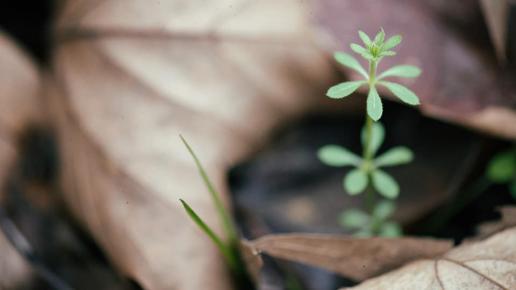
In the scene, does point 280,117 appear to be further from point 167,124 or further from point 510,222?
point 510,222

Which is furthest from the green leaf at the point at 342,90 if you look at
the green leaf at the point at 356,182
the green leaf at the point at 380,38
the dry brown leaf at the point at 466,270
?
the dry brown leaf at the point at 466,270

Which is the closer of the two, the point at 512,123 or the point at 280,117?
the point at 512,123

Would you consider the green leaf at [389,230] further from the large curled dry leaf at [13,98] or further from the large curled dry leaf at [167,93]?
the large curled dry leaf at [13,98]

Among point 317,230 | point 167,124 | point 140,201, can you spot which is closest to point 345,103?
point 317,230

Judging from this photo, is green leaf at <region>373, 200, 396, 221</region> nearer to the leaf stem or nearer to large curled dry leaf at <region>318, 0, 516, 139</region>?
the leaf stem

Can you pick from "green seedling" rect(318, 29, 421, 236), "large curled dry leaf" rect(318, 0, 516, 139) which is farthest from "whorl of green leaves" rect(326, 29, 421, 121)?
"large curled dry leaf" rect(318, 0, 516, 139)

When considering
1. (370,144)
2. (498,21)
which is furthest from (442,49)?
(370,144)
